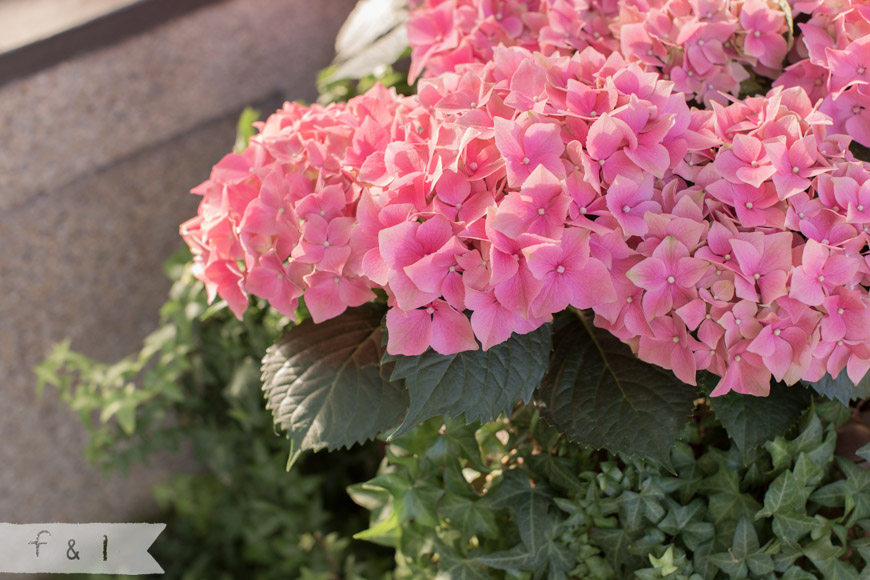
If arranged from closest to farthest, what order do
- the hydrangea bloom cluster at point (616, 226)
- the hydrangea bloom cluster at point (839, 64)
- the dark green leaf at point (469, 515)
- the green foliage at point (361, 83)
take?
the hydrangea bloom cluster at point (616, 226), the hydrangea bloom cluster at point (839, 64), the dark green leaf at point (469, 515), the green foliage at point (361, 83)

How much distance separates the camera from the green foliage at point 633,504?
0.66m

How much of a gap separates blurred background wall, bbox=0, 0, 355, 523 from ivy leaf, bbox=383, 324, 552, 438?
2.77 ft

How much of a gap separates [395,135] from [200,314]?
1.89 ft

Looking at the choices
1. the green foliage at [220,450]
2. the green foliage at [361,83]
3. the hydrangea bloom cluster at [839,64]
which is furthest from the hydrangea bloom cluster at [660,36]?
the green foliage at [220,450]

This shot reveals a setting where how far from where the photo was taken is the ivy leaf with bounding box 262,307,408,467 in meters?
0.65

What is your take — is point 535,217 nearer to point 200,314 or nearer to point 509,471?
point 509,471

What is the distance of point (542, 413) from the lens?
2.23 ft

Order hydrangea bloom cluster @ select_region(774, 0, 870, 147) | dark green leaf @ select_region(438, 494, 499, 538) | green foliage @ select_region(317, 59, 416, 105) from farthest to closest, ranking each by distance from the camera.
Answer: green foliage @ select_region(317, 59, 416, 105) → dark green leaf @ select_region(438, 494, 499, 538) → hydrangea bloom cluster @ select_region(774, 0, 870, 147)

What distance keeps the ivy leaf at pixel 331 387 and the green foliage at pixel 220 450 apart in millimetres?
257

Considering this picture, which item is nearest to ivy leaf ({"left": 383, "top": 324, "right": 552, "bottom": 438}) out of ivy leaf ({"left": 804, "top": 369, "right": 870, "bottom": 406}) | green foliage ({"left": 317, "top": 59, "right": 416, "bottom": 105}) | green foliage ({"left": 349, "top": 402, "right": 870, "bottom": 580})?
green foliage ({"left": 349, "top": 402, "right": 870, "bottom": 580})

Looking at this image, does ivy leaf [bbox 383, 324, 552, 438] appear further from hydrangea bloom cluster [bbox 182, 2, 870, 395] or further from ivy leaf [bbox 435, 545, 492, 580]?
ivy leaf [bbox 435, 545, 492, 580]

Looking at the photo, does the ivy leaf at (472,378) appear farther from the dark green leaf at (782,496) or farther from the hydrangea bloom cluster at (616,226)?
the dark green leaf at (782,496)

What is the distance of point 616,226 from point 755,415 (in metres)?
0.27

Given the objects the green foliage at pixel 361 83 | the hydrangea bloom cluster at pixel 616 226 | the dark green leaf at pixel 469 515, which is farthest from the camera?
the green foliage at pixel 361 83
